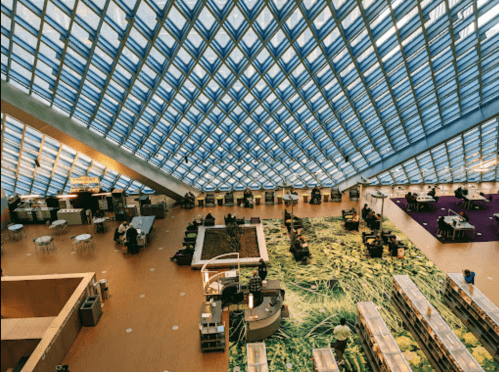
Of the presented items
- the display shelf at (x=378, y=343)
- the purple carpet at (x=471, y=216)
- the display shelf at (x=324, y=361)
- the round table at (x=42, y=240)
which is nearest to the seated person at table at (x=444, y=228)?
the purple carpet at (x=471, y=216)

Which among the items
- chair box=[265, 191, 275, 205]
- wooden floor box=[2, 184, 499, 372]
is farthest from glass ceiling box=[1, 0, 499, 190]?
wooden floor box=[2, 184, 499, 372]

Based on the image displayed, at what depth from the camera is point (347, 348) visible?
562 inches

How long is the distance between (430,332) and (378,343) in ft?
6.82

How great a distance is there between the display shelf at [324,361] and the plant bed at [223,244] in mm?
8872

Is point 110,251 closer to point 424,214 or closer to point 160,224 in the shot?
point 160,224

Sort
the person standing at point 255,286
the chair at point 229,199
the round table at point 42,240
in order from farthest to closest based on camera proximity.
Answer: the chair at point 229,199 → the round table at point 42,240 → the person standing at point 255,286

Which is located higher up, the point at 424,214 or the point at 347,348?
the point at 424,214

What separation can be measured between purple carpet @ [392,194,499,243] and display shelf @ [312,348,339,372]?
13332 mm

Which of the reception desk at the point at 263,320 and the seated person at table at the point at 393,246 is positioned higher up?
the seated person at table at the point at 393,246

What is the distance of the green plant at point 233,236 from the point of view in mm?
21891

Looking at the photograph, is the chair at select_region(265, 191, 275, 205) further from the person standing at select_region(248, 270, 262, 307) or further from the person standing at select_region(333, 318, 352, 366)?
the person standing at select_region(333, 318, 352, 366)

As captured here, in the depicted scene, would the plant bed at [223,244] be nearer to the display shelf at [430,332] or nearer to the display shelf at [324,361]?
the display shelf at [430,332]

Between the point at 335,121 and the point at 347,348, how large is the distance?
49.9ft

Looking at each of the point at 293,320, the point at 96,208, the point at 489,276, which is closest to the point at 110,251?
the point at 96,208
